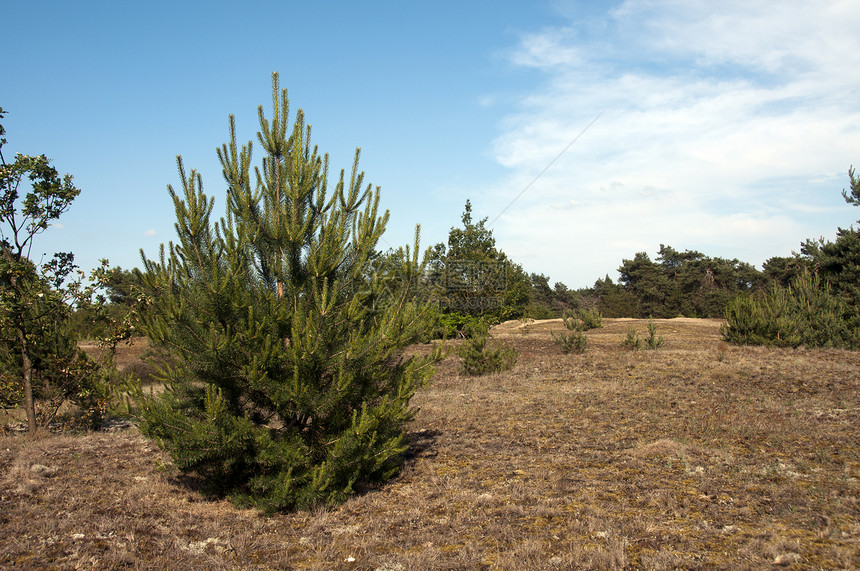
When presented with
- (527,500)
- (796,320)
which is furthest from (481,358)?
(796,320)

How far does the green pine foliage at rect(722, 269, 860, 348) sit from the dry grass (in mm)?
7963

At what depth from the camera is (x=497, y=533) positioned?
4992 millimetres

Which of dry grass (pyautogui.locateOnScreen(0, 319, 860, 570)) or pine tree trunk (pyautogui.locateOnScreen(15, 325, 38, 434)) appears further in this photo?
pine tree trunk (pyautogui.locateOnScreen(15, 325, 38, 434))

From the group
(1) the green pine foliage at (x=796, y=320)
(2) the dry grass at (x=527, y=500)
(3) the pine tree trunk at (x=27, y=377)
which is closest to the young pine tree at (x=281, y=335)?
(2) the dry grass at (x=527, y=500)

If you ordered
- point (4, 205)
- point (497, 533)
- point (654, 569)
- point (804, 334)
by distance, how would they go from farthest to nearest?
point (804, 334) → point (4, 205) → point (497, 533) → point (654, 569)

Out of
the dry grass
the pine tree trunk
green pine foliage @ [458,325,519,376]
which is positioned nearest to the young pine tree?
the dry grass

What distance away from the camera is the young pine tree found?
17.5ft

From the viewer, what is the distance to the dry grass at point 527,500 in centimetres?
446

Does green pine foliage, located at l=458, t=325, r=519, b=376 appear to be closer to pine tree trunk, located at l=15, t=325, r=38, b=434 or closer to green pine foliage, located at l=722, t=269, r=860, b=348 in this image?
green pine foliage, located at l=722, t=269, r=860, b=348

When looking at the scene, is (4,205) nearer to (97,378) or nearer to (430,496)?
(97,378)

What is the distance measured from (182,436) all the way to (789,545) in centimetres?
545

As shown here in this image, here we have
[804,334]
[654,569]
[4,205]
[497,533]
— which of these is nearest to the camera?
[654,569]

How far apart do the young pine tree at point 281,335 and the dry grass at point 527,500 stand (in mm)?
632

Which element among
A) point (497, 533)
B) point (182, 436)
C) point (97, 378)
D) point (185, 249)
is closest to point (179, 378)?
point (182, 436)
